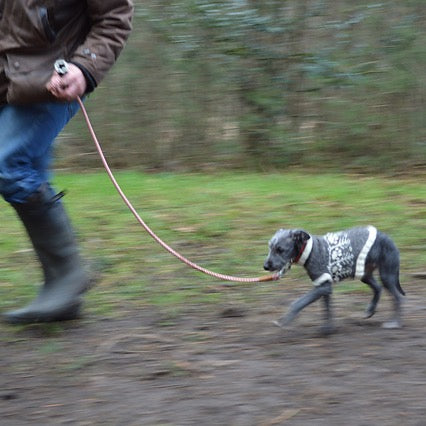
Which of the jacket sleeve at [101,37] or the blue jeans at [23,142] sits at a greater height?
the jacket sleeve at [101,37]

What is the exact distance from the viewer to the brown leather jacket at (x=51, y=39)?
395 cm

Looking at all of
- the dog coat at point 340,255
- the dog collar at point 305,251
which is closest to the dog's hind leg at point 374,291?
the dog coat at point 340,255

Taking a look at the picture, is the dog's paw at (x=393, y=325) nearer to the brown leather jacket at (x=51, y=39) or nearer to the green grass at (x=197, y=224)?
the green grass at (x=197, y=224)

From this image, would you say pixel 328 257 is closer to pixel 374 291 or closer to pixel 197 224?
pixel 374 291

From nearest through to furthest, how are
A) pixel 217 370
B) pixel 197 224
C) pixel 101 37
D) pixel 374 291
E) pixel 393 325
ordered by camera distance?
pixel 217 370, pixel 101 37, pixel 393 325, pixel 374 291, pixel 197 224

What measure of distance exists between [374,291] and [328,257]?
41 centimetres

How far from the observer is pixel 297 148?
9.74 m

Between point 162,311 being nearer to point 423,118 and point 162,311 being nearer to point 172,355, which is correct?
point 172,355

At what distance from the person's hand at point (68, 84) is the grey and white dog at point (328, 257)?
3.93ft

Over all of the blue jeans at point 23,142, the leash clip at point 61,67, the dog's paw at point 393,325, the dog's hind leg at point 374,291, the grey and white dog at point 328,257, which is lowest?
the dog's paw at point 393,325

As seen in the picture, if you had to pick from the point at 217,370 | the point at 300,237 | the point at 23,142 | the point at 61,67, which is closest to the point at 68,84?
the point at 61,67

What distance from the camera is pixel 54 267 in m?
4.38

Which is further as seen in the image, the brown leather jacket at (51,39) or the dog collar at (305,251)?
the dog collar at (305,251)

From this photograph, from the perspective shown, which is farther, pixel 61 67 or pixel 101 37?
pixel 101 37
